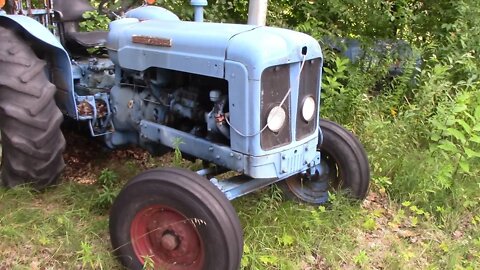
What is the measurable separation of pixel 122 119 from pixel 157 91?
0.41m

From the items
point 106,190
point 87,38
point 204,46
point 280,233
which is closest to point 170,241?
point 280,233

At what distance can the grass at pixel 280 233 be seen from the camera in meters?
3.04

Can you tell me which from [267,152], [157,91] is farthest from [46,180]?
[267,152]

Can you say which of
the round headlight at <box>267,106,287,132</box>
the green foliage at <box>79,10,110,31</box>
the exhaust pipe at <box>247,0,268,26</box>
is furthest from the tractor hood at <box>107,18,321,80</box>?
the green foliage at <box>79,10,110,31</box>

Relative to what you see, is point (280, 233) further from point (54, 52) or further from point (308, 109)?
point (54, 52)

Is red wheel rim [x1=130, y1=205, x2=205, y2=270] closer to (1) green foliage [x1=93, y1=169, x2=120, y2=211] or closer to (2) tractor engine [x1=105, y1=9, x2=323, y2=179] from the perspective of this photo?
(2) tractor engine [x1=105, y1=9, x2=323, y2=179]

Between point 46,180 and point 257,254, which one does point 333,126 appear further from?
point 46,180

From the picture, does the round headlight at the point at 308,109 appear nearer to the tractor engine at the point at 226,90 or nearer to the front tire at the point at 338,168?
the tractor engine at the point at 226,90

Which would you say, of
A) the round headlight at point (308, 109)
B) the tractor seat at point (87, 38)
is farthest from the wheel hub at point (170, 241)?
the tractor seat at point (87, 38)

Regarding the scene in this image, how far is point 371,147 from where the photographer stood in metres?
4.49

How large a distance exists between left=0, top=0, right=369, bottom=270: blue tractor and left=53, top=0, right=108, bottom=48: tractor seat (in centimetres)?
28

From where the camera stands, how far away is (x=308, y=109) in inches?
121

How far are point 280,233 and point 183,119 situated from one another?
91 centimetres

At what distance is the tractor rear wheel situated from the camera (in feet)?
10.3
